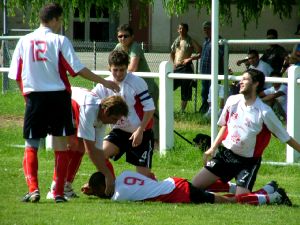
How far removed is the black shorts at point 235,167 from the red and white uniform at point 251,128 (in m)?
0.07

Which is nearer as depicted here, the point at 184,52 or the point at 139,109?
the point at 139,109

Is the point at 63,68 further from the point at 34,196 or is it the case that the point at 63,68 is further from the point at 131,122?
the point at 131,122

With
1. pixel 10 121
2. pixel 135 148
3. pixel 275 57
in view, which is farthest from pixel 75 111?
pixel 10 121

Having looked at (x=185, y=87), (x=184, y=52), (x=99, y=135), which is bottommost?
(x=185, y=87)

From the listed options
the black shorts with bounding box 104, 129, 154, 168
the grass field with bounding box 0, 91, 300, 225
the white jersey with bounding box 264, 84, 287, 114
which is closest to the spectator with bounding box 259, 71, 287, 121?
the white jersey with bounding box 264, 84, 287, 114

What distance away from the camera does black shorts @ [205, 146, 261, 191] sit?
10586 millimetres

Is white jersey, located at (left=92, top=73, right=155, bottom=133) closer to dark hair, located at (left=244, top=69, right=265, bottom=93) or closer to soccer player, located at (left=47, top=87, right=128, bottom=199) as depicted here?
soccer player, located at (left=47, top=87, right=128, bottom=199)

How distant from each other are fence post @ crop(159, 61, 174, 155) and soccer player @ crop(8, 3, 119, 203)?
181 inches

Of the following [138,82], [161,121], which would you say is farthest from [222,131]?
[161,121]

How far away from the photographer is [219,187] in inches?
440

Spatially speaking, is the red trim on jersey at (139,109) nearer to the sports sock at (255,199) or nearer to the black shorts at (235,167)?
the black shorts at (235,167)

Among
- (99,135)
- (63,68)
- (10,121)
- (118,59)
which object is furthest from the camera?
(10,121)

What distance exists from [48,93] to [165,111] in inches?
188

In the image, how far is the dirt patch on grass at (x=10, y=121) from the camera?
59.4 ft
